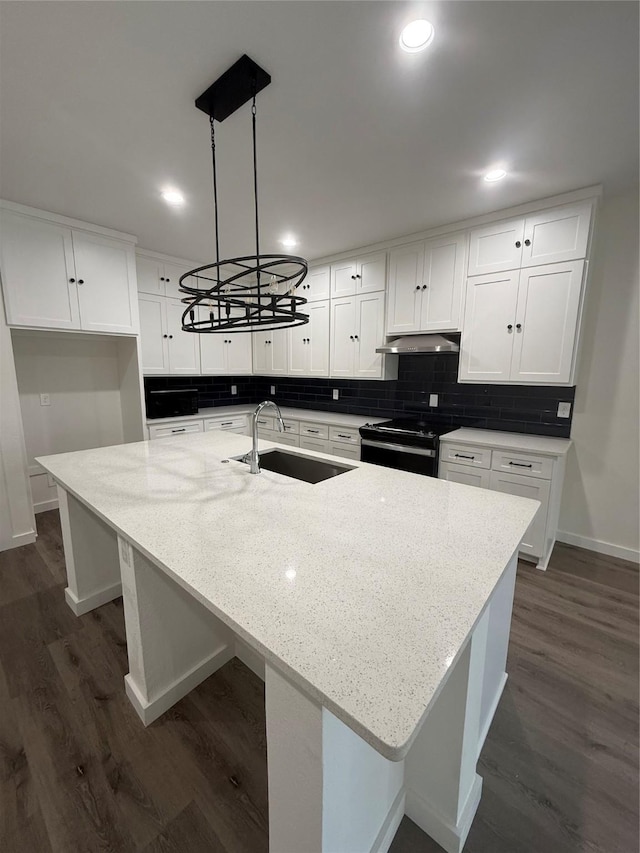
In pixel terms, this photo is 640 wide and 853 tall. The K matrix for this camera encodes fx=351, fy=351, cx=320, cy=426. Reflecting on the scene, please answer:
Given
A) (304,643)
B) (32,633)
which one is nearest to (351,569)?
(304,643)

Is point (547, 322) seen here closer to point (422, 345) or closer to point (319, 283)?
point (422, 345)

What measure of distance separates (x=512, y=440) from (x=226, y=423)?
3.04 m

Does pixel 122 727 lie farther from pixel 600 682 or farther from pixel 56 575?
pixel 600 682

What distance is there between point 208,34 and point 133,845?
267 cm

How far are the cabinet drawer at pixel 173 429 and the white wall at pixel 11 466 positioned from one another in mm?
1052

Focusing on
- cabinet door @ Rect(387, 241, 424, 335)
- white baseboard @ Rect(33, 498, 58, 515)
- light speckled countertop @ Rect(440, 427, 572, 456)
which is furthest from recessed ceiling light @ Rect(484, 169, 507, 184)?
white baseboard @ Rect(33, 498, 58, 515)

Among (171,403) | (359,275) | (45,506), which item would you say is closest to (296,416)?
(171,403)

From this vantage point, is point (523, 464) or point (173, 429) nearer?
point (523, 464)

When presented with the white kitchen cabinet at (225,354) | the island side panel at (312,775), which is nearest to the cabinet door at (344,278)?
the white kitchen cabinet at (225,354)

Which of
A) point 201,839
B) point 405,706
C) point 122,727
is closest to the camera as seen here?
point 405,706

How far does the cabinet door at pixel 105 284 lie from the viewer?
2920 mm

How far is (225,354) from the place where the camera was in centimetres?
440

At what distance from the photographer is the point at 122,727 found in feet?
4.68

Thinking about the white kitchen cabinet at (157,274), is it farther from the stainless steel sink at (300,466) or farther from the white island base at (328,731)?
the white island base at (328,731)
